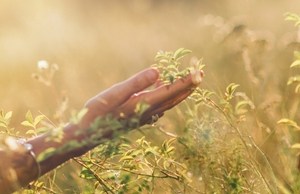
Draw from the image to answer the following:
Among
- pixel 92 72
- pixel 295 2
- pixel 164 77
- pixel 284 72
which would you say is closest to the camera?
pixel 164 77

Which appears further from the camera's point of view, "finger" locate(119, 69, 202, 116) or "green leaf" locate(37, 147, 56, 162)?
"finger" locate(119, 69, 202, 116)

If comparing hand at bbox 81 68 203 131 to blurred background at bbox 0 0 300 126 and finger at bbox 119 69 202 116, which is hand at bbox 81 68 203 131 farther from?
blurred background at bbox 0 0 300 126

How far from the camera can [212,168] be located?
1.97 meters

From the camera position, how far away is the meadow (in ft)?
6.57

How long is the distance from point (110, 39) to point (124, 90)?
4516 millimetres

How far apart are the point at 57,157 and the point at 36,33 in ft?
17.8

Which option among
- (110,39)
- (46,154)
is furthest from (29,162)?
(110,39)

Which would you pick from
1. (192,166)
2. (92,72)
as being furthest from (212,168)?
(92,72)

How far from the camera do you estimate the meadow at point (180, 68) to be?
200 cm

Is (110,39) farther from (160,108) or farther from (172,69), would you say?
(160,108)

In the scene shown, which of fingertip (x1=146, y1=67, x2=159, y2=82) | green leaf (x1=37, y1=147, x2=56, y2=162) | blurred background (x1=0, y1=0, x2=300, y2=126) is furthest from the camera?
blurred background (x1=0, y1=0, x2=300, y2=126)

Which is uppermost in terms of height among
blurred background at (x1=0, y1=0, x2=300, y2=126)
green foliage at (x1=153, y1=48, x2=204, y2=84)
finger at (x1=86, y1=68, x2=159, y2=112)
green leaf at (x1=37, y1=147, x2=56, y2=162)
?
blurred background at (x1=0, y1=0, x2=300, y2=126)

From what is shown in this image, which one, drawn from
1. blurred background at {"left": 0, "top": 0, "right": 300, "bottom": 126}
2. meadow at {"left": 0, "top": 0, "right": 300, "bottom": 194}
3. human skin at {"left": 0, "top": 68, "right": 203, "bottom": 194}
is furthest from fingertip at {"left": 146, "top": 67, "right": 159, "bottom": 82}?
blurred background at {"left": 0, "top": 0, "right": 300, "bottom": 126}

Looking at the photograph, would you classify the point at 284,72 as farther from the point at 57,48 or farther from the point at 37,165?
the point at 57,48
